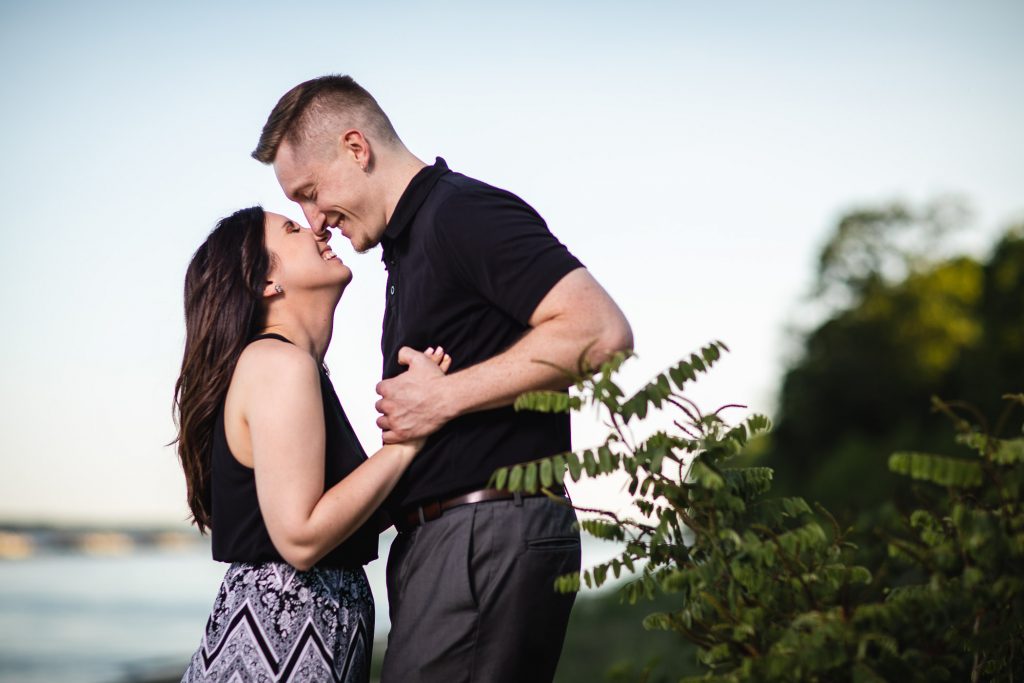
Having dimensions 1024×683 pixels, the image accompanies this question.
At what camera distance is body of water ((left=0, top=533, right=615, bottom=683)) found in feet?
84.3

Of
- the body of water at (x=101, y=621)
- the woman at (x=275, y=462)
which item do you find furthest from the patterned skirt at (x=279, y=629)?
the body of water at (x=101, y=621)

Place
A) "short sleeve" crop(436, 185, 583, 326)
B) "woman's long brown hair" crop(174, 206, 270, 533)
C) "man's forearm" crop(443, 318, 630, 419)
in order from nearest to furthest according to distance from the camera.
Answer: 1. "man's forearm" crop(443, 318, 630, 419)
2. "short sleeve" crop(436, 185, 583, 326)
3. "woman's long brown hair" crop(174, 206, 270, 533)

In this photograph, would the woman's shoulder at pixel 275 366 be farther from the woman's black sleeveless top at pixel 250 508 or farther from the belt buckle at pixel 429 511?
the belt buckle at pixel 429 511

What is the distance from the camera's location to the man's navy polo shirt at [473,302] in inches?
137

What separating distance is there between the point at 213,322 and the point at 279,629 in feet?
3.66

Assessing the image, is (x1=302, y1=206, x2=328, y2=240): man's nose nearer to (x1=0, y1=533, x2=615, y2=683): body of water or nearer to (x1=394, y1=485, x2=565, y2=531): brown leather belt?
(x1=394, y1=485, x2=565, y2=531): brown leather belt

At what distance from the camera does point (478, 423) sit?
11.9 ft

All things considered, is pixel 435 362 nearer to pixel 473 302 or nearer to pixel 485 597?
pixel 473 302

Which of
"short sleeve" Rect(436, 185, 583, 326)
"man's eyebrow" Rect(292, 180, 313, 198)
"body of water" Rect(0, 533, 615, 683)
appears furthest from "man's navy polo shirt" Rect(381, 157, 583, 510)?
"body of water" Rect(0, 533, 615, 683)

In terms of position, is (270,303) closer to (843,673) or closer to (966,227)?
(843,673)

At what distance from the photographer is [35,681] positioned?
75.6ft

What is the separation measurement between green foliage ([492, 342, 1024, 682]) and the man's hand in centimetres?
65

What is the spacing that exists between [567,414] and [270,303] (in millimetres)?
1190

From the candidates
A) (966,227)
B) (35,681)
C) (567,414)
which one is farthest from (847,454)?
(966,227)
